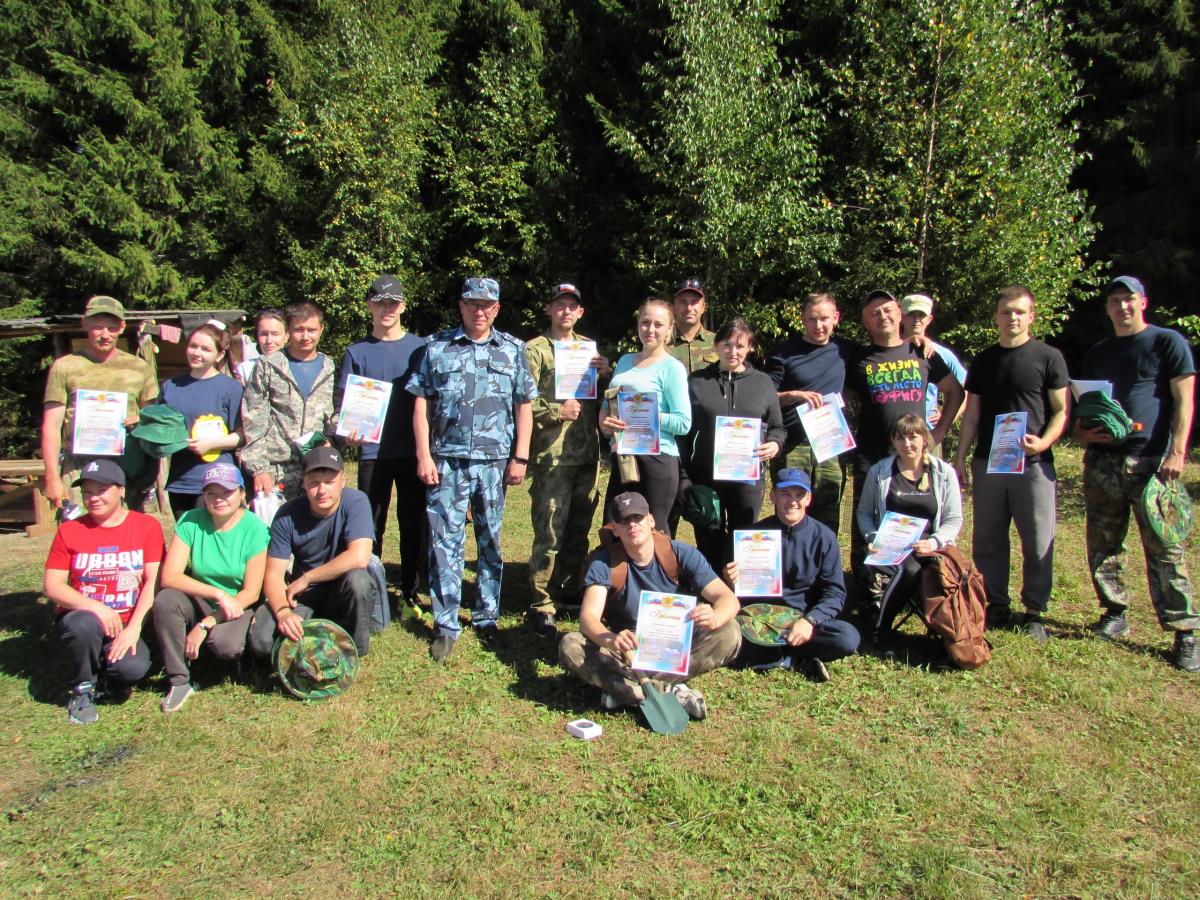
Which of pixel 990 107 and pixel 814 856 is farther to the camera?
pixel 990 107

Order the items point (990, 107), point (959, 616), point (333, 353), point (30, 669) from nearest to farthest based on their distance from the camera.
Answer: point (959, 616), point (30, 669), point (990, 107), point (333, 353)

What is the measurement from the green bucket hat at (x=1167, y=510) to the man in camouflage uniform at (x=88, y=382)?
6.42 meters

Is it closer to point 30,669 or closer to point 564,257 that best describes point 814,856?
point 30,669

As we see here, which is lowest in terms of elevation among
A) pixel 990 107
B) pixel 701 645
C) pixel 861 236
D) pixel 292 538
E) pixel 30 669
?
pixel 30 669

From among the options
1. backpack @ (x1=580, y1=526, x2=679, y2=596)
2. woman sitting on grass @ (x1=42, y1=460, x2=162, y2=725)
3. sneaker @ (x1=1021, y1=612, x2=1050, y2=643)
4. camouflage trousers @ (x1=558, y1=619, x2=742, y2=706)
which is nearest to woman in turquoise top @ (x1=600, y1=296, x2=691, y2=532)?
backpack @ (x1=580, y1=526, x2=679, y2=596)

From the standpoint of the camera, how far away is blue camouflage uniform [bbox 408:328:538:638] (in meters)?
4.98

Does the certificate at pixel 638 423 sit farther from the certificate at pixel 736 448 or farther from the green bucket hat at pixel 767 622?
the green bucket hat at pixel 767 622

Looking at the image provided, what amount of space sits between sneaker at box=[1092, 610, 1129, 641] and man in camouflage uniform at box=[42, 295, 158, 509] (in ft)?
21.0

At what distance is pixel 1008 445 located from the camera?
5094 millimetres

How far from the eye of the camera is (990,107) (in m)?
12.1

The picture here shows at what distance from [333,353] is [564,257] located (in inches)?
213

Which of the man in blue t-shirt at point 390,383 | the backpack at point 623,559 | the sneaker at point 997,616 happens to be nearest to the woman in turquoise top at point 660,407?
the backpack at point 623,559

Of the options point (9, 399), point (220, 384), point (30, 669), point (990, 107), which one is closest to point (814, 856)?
point (220, 384)

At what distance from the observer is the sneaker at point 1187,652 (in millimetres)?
4699
